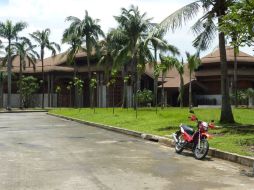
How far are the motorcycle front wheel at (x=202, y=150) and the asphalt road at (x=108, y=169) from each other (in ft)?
0.68

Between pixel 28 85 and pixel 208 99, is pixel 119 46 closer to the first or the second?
pixel 208 99

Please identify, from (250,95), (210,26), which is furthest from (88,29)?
(210,26)

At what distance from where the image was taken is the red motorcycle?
1325cm

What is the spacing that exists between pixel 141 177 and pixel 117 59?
33.3m

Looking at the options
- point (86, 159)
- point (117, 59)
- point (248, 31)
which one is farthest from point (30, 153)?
point (117, 59)

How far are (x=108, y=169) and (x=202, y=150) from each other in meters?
3.30

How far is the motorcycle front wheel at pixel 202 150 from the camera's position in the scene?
13.1m

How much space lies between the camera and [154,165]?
11883 millimetres

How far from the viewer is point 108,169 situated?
11.1m

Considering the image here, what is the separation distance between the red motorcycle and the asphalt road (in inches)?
10.4

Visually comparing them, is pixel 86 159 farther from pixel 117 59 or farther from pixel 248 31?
pixel 117 59

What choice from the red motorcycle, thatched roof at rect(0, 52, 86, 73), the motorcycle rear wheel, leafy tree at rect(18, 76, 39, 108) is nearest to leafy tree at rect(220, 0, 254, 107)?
the red motorcycle

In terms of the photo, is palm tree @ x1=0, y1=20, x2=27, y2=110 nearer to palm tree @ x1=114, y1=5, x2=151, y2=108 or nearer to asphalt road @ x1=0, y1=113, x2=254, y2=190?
palm tree @ x1=114, y1=5, x2=151, y2=108

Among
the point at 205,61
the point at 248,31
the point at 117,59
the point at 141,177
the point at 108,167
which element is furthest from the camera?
the point at 205,61
